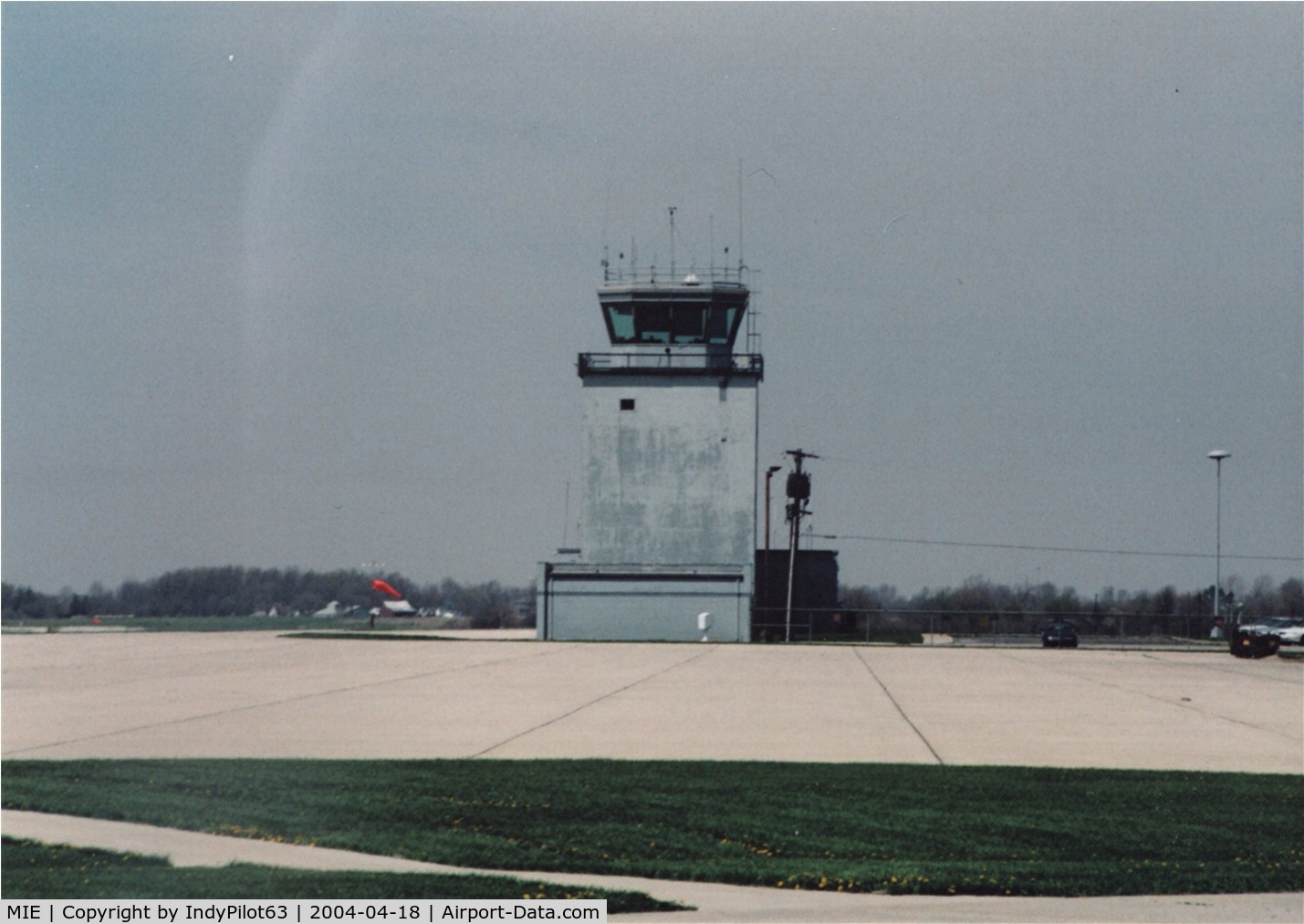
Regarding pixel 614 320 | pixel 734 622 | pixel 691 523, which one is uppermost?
pixel 614 320

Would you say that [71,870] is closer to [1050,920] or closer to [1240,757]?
[1050,920]

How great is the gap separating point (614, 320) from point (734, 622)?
606 inches

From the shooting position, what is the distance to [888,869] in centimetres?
1235

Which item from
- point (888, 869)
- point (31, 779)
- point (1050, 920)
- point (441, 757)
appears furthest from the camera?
point (441, 757)

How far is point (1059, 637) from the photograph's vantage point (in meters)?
72.0

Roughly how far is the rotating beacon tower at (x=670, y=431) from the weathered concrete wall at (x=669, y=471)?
43 mm

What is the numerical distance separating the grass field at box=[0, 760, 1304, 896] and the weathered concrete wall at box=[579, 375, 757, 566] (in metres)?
50.9

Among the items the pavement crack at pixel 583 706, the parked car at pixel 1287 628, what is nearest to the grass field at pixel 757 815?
the pavement crack at pixel 583 706

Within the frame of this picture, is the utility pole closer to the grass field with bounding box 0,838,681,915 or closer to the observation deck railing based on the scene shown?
the observation deck railing

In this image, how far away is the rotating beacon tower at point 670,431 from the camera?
231ft

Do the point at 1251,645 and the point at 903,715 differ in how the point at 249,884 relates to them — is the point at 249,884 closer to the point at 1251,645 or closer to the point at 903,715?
the point at 903,715

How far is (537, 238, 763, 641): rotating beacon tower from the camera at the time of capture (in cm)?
7038

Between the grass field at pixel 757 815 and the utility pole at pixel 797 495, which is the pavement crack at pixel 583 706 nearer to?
the grass field at pixel 757 815

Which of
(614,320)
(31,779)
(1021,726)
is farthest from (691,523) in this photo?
(31,779)
